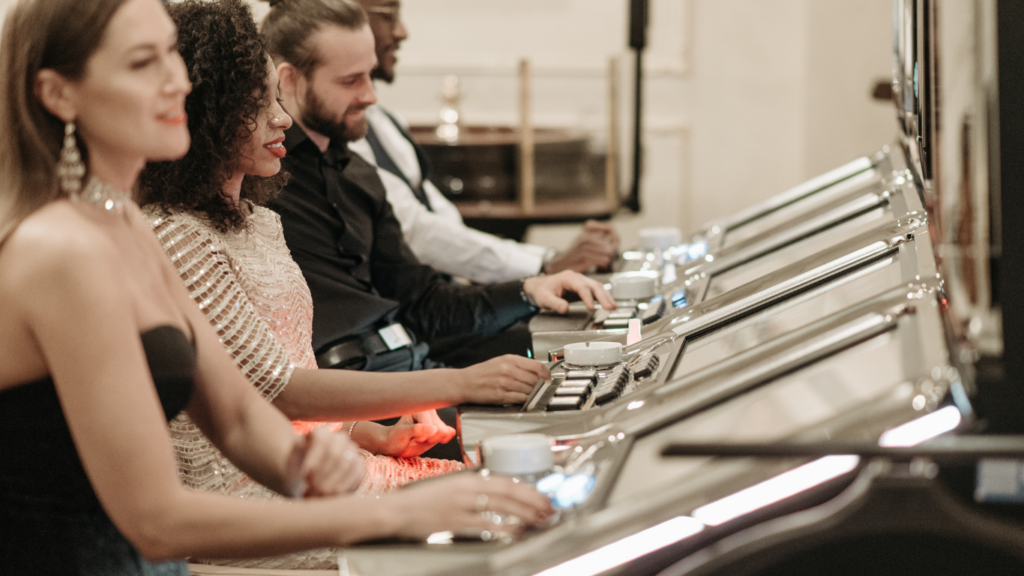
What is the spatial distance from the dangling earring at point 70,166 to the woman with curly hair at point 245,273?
1.18 feet

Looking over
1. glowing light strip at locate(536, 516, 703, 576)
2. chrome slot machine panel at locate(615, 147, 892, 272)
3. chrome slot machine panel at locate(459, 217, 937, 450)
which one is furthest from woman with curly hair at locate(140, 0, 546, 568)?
chrome slot machine panel at locate(615, 147, 892, 272)

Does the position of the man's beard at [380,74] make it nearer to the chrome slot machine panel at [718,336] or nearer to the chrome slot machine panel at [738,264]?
the chrome slot machine panel at [738,264]

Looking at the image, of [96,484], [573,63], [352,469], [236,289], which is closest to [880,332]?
[352,469]

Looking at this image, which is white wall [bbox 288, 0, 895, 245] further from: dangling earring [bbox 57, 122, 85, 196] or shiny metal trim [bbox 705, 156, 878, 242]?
dangling earring [bbox 57, 122, 85, 196]

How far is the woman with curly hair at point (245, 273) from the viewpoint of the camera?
1.33 metres

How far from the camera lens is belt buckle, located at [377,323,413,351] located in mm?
1946

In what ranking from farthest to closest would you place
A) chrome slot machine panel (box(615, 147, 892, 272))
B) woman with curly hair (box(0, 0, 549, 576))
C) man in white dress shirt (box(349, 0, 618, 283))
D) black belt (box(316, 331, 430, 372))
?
1. man in white dress shirt (box(349, 0, 618, 283))
2. chrome slot machine panel (box(615, 147, 892, 272))
3. black belt (box(316, 331, 430, 372))
4. woman with curly hair (box(0, 0, 549, 576))

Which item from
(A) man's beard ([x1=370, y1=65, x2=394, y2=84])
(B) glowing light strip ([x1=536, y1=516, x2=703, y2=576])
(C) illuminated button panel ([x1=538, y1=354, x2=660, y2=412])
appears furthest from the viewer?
(A) man's beard ([x1=370, y1=65, x2=394, y2=84])

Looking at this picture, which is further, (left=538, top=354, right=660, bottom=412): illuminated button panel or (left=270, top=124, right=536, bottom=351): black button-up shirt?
(left=270, top=124, right=536, bottom=351): black button-up shirt

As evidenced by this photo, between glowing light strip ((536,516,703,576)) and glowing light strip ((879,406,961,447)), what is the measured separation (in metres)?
Answer: 0.16

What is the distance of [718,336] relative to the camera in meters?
1.31

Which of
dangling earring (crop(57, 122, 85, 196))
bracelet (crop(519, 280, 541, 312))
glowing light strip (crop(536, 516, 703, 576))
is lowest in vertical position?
bracelet (crop(519, 280, 541, 312))

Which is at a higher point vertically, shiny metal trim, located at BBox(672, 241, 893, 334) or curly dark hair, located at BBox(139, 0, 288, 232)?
curly dark hair, located at BBox(139, 0, 288, 232)

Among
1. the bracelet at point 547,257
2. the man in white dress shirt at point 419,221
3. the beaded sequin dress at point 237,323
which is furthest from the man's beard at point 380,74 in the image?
the beaded sequin dress at point 237,323
